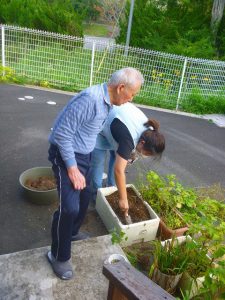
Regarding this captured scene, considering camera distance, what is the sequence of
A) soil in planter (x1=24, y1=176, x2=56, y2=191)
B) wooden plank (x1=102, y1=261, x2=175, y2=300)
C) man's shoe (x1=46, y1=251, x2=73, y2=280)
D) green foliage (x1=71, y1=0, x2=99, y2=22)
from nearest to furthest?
wooden plank (x1=102, y1=261, x2=175, y2=300)
man's shoe (x1=46, y1=251, x2=73, y2=280)
soil in planter (x1=24, y1=176, x2=56, y2=191)
green foliage (x1=71, y1=0, x2=99, y2=22)

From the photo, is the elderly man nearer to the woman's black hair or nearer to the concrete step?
the concrete step

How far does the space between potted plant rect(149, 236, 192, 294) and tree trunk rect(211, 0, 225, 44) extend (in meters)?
10.4

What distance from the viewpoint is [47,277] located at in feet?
8.34

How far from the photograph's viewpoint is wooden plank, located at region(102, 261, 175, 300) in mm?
1346

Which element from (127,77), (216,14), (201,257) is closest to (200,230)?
(201,257)

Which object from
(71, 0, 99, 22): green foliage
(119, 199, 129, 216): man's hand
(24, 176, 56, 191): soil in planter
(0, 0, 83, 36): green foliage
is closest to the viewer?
(119, 199, 129, 216): man's hand

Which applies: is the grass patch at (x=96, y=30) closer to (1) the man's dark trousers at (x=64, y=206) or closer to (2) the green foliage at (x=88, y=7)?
(2) the green foliage at (x=88, y=7)

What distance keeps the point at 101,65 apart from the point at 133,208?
4.97 m

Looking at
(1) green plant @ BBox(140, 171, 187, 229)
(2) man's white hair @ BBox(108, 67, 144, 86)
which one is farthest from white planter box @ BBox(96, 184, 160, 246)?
(2) man's white hair @ BBox(108, 67, 144, 86)

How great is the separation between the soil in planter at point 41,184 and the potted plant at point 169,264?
4.76 ft

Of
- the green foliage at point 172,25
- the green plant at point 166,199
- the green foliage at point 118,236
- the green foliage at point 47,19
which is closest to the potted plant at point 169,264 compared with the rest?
the green foliage at point 118,236

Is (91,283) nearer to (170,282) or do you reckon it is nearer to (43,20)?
(170,282)

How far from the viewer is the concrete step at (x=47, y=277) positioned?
2410 millimetres

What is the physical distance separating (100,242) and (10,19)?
463 inches
